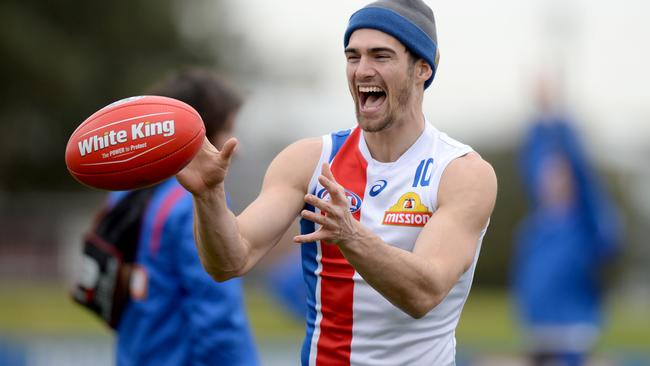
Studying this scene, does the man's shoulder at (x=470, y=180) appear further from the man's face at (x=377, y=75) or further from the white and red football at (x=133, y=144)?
the white and red football at (x=133, y=144)

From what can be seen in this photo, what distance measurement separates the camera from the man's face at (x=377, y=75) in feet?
13.5

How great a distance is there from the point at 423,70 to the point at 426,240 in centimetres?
79

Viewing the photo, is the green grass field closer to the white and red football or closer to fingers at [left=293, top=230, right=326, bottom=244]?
the white and red football

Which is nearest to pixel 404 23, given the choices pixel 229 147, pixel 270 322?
pixel 229 147

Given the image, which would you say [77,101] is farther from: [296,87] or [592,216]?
[592,216]

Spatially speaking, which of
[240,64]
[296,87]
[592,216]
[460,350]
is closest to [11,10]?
[240,64]

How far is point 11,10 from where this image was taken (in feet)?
88.8

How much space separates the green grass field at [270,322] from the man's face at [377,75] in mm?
8725

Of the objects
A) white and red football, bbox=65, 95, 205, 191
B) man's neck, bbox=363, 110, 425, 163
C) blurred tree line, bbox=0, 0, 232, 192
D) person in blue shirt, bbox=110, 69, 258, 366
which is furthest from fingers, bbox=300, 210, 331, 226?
blurred tree line, bbox=0, 0, 232, 192

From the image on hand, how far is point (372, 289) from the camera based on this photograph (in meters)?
4.16

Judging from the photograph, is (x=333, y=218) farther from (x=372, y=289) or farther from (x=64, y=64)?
(x=64, y=64)

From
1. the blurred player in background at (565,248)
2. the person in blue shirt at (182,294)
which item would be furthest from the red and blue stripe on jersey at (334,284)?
the blurred player in background at (565,248)

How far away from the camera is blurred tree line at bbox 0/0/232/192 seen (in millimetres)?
27453

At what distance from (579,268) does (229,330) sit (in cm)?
584
